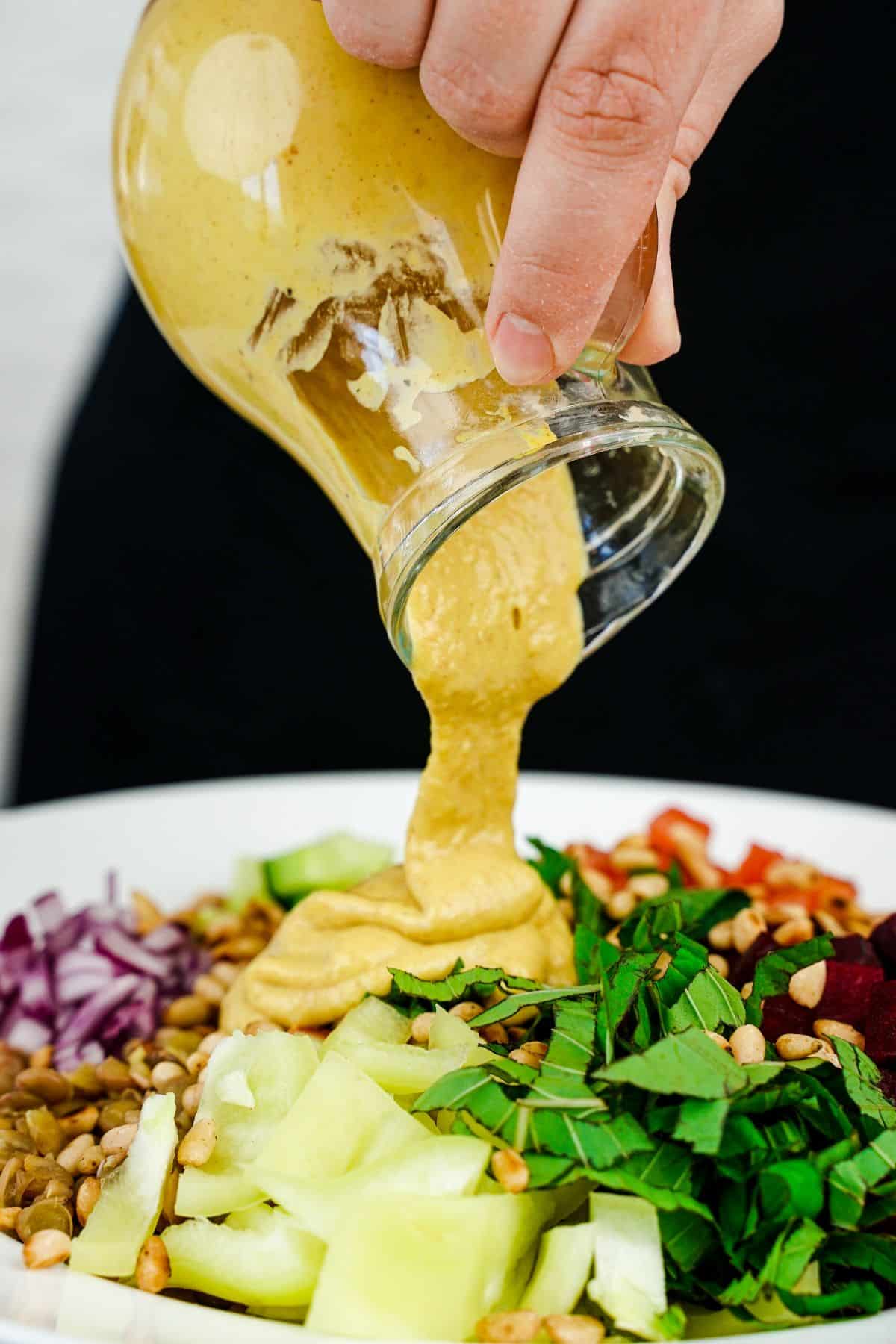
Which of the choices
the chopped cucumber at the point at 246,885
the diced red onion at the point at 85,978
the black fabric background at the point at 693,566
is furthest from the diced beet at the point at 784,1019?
the black fabric background at the point at 693,566

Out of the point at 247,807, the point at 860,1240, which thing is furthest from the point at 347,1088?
the point at 247,807

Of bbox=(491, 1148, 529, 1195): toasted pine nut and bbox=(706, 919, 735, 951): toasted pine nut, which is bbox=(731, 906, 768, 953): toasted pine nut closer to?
bbox=(706, 919, 735, 951): toasted pine nut

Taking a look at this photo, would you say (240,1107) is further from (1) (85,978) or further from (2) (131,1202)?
(1) (85,978)

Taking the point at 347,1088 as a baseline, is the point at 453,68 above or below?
above

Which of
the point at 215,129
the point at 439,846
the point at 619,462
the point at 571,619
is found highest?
the point at 215,129

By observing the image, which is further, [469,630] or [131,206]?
[469,630]

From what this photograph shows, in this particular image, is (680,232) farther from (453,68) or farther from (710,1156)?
(710,1156)

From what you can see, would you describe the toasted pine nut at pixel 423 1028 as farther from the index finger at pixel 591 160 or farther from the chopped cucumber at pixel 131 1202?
the index finger at pixel 591 160

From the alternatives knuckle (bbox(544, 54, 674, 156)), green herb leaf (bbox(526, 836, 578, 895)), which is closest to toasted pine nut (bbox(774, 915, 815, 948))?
green herb leaf (bbox(526, 836, 578, 895))
